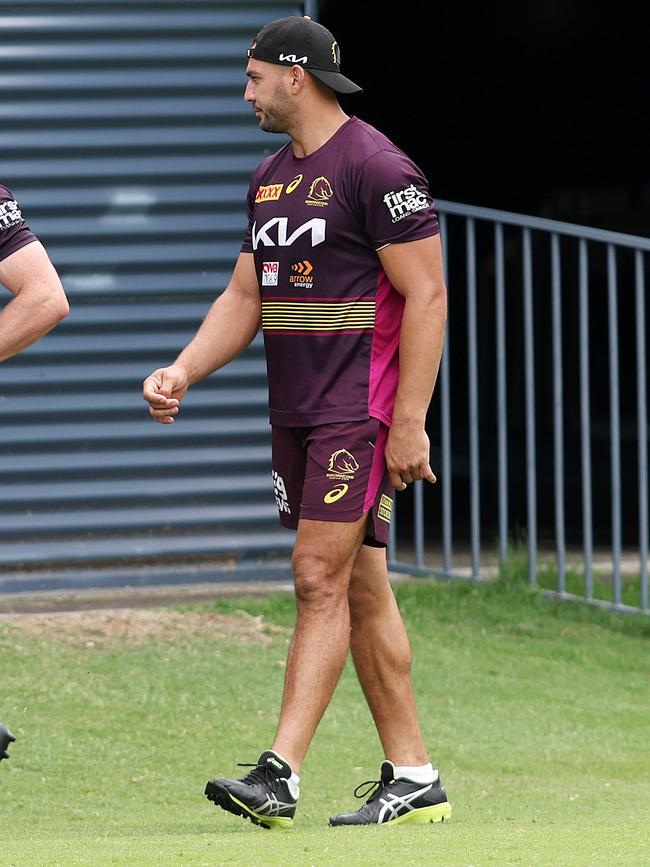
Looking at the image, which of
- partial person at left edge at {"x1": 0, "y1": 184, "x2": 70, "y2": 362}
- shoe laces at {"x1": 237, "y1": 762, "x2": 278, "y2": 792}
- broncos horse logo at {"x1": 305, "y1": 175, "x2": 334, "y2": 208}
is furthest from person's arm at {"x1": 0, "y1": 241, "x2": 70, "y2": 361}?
shoe laces at {"x1": 237, "y1": 762, "x2": 278, "y2": 792}

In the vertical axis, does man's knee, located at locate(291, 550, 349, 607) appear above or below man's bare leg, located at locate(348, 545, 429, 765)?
above

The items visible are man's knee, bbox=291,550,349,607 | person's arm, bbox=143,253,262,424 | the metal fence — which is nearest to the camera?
man's knee, bbox=291,550,349,607

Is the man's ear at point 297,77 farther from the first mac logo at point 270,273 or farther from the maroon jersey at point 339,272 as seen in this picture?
the first mac logo at point 270,273

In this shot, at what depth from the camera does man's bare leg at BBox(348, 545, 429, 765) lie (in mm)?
4188

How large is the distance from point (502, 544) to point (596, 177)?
10248 millimetres

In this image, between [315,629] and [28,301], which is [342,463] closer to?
[315,629]

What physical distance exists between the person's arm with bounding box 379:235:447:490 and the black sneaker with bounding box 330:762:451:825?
2.62ft

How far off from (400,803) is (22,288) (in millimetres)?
1630

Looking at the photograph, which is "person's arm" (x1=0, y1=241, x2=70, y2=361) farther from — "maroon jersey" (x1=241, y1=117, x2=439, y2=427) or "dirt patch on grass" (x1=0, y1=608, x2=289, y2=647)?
"dirt patch on grass" (x1=0, y1=608, x2=289, y2=647)

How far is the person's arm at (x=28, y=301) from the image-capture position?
3.92 meters

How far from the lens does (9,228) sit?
3973mm

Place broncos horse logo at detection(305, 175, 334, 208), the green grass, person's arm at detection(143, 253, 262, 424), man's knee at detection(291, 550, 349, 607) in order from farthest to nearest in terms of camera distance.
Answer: person's arm at detection(143, 253, 262, 424), broncos horse logo at detection(305, 175, 334, 208), man's knee at detection(291, 550, 349, 607), the green grass

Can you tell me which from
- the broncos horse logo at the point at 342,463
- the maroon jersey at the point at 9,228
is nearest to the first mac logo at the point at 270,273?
the broncos horse logo at the point at 342,463

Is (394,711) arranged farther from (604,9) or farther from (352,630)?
(604,9)
